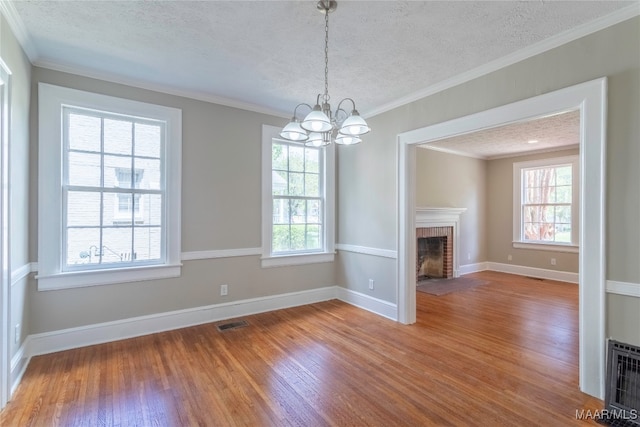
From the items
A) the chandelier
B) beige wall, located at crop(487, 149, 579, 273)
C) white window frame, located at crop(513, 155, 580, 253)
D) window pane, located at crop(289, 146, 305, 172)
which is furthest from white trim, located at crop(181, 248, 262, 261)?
beige wall, located at crop(487, 149, 579, 273)

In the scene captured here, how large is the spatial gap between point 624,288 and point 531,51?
1.91m

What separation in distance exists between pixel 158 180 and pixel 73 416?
7.31 feet

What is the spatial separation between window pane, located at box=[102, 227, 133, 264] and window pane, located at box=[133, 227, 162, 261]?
64 mm

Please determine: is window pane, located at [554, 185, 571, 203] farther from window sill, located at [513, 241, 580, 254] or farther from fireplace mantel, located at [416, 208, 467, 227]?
fireplace mantel, located at [416, 208, 467, 227]

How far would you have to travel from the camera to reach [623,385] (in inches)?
77.9

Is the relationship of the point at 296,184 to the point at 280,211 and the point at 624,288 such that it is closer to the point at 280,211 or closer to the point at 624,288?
the point at 280,211

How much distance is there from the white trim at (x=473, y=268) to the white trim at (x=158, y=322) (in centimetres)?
360

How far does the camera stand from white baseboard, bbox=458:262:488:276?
650 centimetres

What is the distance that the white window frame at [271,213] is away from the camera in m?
4.05

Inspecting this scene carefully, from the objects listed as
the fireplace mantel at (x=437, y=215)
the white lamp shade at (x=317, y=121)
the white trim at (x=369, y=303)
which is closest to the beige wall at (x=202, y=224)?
the white trim at (x=369, y=303)

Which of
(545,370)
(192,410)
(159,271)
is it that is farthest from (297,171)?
(545,370)

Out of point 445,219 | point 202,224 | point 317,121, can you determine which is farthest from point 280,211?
point 445,219

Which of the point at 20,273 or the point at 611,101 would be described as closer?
the point at 611,101

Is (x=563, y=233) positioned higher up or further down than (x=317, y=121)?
further down
